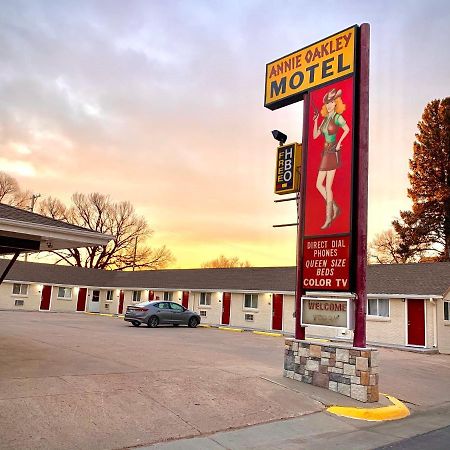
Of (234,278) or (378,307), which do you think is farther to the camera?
(234,278)

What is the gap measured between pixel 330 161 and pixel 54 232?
20.7 ft

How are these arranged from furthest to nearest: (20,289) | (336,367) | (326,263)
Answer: (20,289), (326,263), (336,367)

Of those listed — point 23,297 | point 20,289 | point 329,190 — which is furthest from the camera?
point 20,289

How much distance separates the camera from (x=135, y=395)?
769 centimetres

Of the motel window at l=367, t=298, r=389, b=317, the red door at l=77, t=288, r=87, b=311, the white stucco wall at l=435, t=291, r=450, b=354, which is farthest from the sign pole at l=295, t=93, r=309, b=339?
the red door at l=77, t=288, r=87, b=311

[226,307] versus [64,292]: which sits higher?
[64,292]

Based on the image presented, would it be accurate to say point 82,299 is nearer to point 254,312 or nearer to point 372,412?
point 254,312

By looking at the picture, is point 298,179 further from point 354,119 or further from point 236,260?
point 236,260

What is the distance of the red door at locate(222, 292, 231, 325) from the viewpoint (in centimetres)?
3163

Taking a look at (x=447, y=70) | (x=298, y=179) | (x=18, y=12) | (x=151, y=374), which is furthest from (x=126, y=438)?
(x=447, y=70)

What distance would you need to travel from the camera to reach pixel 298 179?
1179cm

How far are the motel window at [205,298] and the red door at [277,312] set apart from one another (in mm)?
6017

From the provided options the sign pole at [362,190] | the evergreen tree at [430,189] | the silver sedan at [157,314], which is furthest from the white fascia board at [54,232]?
the evergreen tree at [430,189]

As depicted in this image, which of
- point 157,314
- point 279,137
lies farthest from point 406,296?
point 279,137
